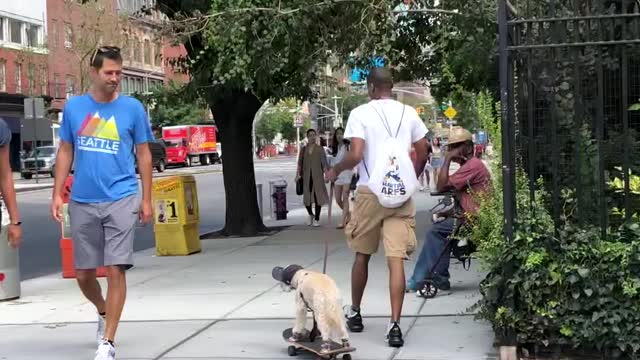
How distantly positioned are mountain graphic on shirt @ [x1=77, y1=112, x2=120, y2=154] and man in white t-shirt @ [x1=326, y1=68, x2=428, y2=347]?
1.54 m

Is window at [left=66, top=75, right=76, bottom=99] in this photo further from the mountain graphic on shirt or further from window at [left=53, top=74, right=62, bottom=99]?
the mountain graphic on shirt

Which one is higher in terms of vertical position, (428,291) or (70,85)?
(70,85)

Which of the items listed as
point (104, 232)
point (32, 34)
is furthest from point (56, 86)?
point (104, 232)

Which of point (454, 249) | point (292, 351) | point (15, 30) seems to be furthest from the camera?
point (15, 30)

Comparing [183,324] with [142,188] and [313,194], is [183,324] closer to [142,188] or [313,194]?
[142,188]

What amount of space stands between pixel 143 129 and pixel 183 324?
2093mm

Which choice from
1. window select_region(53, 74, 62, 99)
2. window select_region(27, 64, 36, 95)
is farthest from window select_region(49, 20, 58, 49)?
window select_region(27, 64, 36, 95)

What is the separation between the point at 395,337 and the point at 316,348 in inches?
25.3

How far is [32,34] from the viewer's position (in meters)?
56.0

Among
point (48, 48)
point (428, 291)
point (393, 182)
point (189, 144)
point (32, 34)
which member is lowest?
point (428, 291)

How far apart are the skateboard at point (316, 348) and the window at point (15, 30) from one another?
52.7 metres

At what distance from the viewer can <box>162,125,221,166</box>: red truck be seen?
197 feet

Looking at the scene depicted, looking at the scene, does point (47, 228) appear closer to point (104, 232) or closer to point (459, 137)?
point (459, 137)

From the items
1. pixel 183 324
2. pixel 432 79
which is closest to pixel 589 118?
pixel 183 324
